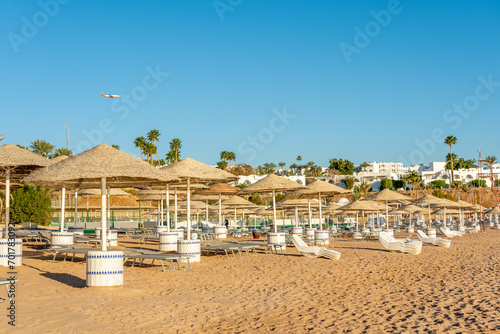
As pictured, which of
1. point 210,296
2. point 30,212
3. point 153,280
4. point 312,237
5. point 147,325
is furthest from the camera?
point 30,212

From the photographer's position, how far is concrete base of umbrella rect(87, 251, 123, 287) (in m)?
8.73

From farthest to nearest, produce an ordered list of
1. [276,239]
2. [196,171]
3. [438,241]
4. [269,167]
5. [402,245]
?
[269,167], [438,241], [402,245], [276,239], [196,171]

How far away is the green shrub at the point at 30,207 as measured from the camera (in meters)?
32.7

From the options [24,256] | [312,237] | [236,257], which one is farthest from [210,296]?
[312,237]

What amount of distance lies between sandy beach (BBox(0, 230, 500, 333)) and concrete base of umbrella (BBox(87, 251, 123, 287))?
8.1 inches

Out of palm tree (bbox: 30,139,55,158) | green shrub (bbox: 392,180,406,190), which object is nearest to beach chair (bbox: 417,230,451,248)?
palm tree (bbox: 30,139,55,158)

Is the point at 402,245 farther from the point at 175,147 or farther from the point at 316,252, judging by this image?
the point at 175,147

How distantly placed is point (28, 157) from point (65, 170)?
11.2 feet

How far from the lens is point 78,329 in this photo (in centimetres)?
592

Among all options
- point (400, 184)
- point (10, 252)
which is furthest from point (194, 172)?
point (400, 184)

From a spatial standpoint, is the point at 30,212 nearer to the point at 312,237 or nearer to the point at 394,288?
the point at 312,237

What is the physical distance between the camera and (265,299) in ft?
26.6

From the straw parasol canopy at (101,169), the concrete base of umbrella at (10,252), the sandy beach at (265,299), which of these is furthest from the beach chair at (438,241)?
the concrete base of umbrella at (10,252)

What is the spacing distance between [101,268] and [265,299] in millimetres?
3012
